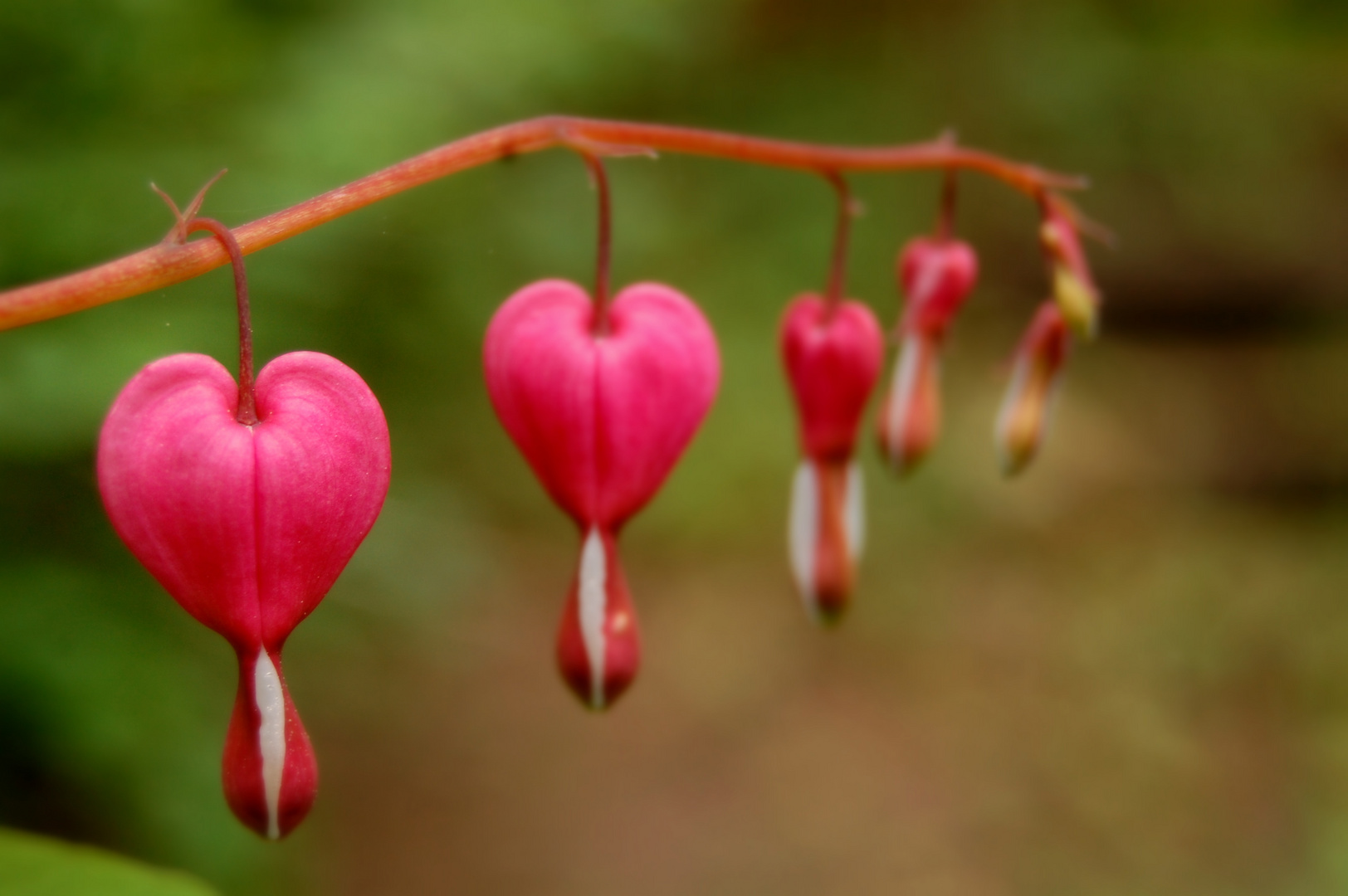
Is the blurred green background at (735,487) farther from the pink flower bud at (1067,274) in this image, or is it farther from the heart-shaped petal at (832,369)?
the pink flower bud at (1067,274)

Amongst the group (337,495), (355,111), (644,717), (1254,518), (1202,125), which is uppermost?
(1202,125)

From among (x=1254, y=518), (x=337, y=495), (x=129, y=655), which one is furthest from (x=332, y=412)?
(x=1254, y=518)

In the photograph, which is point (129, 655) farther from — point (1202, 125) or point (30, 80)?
point (1202, 125)

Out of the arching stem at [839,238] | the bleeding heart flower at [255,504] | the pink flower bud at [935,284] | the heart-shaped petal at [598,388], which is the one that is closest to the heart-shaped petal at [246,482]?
the bleeding heart flower at [255,504]

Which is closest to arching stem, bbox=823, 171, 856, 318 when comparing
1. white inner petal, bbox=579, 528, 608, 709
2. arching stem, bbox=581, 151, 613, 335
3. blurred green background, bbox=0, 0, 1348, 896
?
arching stem, bbox=581, 151, 613, 335

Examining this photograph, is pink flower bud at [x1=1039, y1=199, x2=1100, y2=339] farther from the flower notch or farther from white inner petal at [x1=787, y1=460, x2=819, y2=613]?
the flower notch

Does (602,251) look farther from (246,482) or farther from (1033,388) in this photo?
(1033,388)

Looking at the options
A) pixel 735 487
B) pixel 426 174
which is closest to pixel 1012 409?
pixel 426 174
